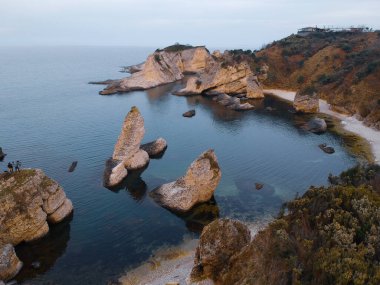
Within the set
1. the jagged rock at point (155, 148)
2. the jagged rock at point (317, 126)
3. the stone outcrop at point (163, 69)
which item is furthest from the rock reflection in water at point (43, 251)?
the stone outcrop at point (163, 69)

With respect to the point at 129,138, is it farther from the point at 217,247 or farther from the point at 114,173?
the point at 217,247

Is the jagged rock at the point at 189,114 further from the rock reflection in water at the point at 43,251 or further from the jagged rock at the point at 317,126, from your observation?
the rock reflection in water at the point at 43,251

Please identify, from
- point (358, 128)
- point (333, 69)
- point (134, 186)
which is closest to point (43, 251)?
point (134, 186)

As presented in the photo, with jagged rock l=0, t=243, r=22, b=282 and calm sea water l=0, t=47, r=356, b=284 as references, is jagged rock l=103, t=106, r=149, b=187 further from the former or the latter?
jagged rock l=0, t=243, r=22, b=282

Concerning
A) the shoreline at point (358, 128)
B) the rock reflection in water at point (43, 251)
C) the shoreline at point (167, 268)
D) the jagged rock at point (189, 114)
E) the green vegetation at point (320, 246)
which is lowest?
the rock reflection in water at point (43, 251)

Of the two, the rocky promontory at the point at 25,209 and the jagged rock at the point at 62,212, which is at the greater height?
the rocky promontory at the point at 25,209

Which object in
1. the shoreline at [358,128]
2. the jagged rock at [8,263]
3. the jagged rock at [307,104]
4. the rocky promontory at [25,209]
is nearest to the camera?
the jagged rock at [8,263]
